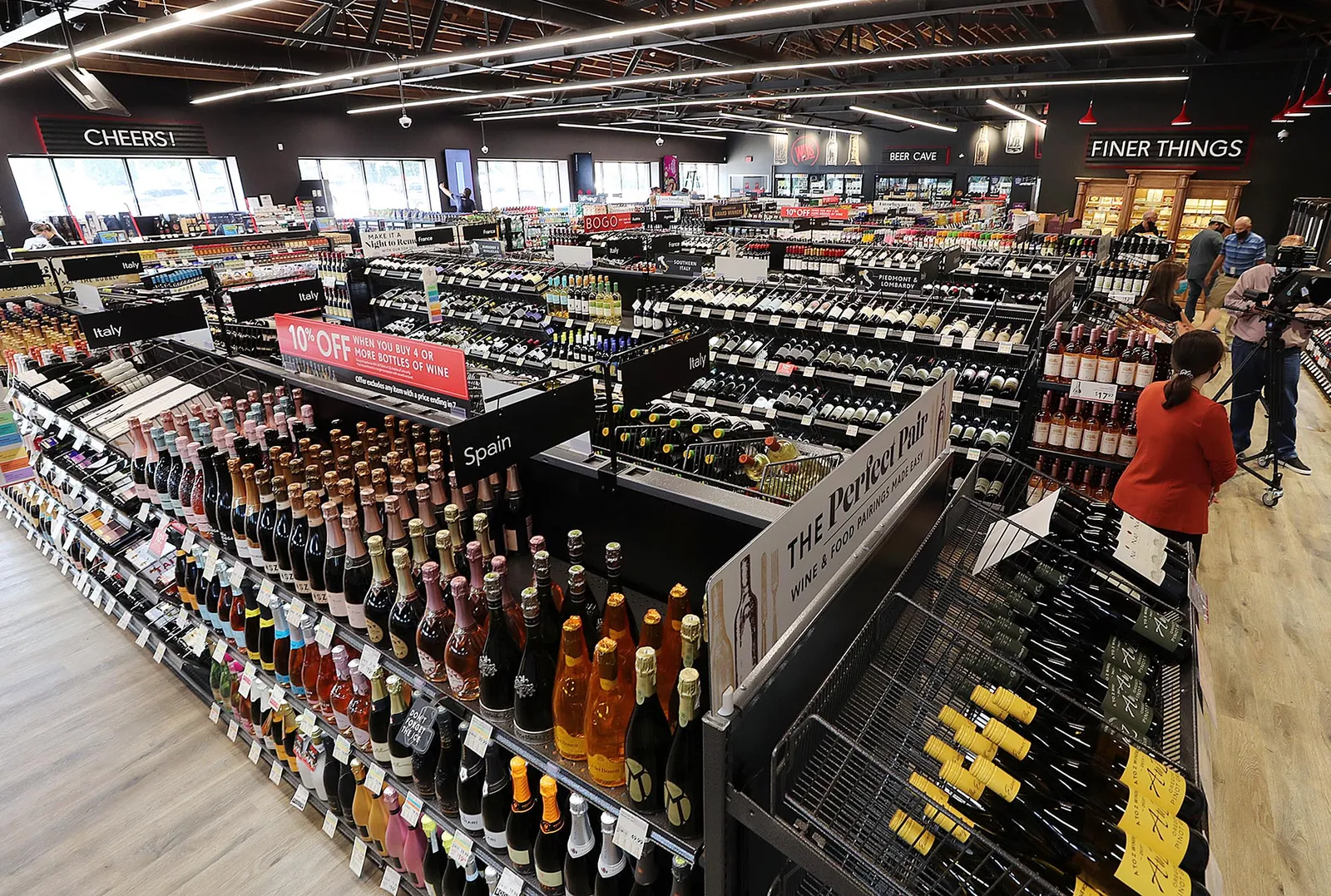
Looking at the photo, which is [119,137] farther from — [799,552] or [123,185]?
[799,552]

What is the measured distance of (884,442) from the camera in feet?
4.69

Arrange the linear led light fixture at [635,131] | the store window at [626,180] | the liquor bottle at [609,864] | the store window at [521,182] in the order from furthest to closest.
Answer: the store window at [626,180]
the linear led light fixture at [635,131]
the store window at [521,182]
the liquor bottle at [609,864]

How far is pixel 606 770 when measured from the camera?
142 centimetres

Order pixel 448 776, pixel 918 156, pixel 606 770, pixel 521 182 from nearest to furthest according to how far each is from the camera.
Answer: pixel 606 770
pixel 448 776
pixel 521 182
pixel 918 156

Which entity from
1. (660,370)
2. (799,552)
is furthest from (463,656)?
(660,370)

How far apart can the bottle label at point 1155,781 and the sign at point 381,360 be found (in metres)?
1.83

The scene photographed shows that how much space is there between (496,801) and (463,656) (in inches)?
17.2

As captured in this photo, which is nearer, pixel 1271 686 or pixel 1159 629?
pixel 1159 629

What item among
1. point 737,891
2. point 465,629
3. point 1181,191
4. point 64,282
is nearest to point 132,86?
point 64,282

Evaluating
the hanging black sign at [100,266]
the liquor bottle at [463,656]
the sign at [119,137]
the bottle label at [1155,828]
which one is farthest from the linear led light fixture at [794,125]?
the bottle label at [1155,828]

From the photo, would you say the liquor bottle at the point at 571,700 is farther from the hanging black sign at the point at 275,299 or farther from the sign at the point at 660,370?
the hanging black sign at the point at 275,299

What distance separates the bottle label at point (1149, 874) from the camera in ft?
3.03

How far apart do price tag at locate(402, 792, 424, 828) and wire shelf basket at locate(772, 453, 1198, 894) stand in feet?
4.58

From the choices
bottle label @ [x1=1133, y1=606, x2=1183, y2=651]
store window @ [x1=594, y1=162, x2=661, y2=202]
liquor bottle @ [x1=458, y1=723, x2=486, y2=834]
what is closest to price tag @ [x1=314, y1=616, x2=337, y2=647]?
liquor bottle @ [x1=458, y1=723, x2=486, y2=834]
